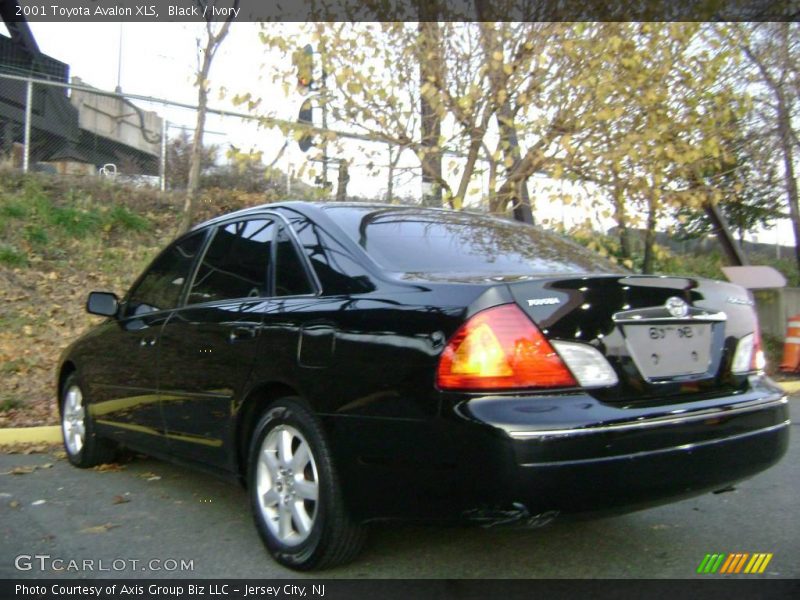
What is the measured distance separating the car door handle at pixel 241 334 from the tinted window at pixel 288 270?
0.67 ft

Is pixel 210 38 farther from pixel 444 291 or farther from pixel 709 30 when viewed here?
pixel 444 291

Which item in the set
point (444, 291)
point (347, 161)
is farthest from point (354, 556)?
point (347, 161)

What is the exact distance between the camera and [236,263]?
4.18 metres

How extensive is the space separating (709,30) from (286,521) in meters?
8.15

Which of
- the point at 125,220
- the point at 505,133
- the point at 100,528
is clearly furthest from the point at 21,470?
the point at 125,220

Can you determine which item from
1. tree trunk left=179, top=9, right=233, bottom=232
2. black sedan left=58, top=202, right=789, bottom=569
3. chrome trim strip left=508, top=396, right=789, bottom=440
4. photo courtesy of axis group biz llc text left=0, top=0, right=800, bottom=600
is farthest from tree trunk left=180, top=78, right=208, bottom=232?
chrome trim strip left=508, top=396, right=789, bottom=440

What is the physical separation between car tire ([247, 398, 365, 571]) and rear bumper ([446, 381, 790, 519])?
637 millimetres

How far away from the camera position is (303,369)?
10.8ft

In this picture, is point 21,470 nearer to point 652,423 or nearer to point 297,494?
point 297,494

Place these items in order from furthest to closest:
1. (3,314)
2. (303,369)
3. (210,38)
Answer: (210,38)
(3,314)
(303,369)

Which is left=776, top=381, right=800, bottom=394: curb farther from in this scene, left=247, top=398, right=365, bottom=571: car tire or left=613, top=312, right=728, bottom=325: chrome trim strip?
left=247, top=398, right=365, bottom=571: car tire

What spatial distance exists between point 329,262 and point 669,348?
57.3 inches

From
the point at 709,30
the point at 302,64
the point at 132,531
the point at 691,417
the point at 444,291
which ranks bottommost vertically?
the point at 132,531

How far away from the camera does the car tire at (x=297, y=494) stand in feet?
10.4
